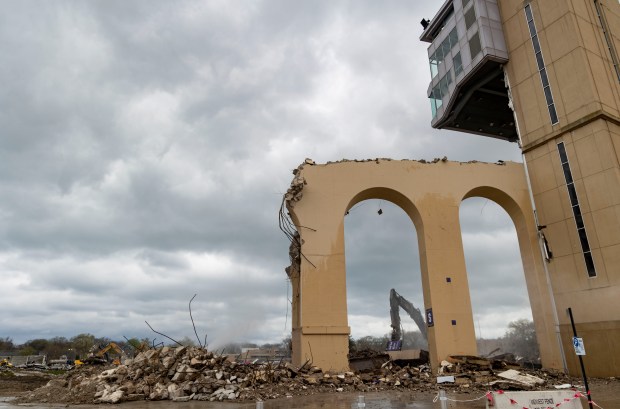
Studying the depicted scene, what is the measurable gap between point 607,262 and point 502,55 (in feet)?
36.7

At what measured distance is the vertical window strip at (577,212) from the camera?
17047 mm

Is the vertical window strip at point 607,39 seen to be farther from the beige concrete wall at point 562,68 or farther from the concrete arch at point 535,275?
the concrete arch at point 535,275

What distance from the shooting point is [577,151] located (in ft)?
59.0

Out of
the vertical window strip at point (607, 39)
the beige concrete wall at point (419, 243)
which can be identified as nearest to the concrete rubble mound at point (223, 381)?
the beige concrete wall at point (419, 243)

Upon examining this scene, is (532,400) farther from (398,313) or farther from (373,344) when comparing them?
(373,344)

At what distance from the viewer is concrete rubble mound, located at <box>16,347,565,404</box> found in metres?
12.4

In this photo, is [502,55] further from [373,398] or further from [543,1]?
[373,398]

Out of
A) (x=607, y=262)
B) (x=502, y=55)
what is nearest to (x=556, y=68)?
(x=502, y=55)

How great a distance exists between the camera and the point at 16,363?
51.3 m

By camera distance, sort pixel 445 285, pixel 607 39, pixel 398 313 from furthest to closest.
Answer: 1. pixel 398 313
2. pixel 607 39
3. pixel 445 285

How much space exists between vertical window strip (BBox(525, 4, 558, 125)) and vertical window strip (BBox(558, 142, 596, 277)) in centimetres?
156

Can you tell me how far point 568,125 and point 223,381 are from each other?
681 inches

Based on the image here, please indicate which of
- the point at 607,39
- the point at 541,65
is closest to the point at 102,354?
the point at 541,65

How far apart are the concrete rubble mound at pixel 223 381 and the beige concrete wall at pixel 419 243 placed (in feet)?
3.96
